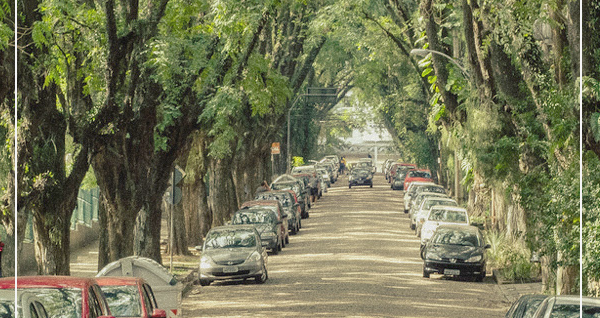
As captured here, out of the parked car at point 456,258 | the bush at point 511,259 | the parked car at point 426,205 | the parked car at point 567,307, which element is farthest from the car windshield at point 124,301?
the parked car at point 426,205

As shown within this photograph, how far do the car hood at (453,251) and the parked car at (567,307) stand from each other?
15.4m

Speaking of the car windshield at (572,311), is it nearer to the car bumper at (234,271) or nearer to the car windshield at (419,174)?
the car bumper at (234,271)

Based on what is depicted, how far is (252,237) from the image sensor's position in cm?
2650

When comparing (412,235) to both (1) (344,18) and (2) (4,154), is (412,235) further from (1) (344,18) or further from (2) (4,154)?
(2) (4,154)

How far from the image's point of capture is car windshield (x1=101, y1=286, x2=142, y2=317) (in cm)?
1305

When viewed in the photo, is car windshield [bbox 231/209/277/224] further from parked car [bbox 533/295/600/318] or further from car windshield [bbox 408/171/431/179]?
car windshield [bbox 408/171/431/179]

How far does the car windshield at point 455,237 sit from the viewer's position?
2732cm

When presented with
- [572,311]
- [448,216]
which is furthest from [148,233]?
[572,311]

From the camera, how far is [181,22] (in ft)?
81.8

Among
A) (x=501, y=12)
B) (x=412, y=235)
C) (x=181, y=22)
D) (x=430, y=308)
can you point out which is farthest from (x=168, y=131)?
(x=412, y=235)

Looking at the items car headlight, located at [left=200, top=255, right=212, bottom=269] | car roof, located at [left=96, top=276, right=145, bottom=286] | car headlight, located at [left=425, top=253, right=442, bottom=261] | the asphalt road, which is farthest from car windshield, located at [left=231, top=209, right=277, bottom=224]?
car roof, located at [left=96, top=276, right=145, bottom=286]

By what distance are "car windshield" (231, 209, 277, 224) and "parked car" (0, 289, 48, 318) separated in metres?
24.5

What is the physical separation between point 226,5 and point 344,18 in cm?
1375

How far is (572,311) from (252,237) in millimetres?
16161
